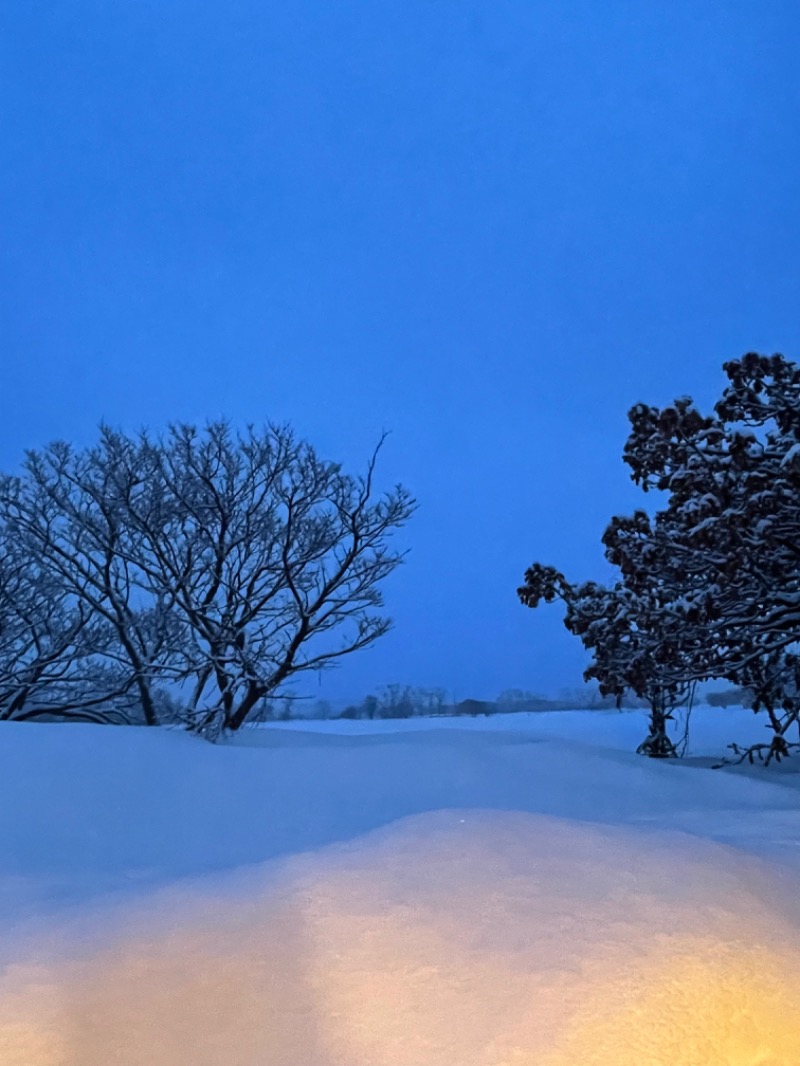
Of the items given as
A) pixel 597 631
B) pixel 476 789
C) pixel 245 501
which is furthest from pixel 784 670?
pixel 245 501

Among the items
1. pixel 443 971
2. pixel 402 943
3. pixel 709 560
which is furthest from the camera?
pixel 709 560

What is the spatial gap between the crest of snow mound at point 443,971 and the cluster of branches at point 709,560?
3577mm

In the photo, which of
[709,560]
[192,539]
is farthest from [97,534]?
[709,560]

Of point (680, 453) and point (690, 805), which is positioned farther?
point (680, 453)

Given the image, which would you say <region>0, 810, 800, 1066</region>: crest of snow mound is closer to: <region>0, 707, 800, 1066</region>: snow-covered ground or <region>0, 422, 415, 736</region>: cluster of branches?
<region>0, 707, 800, 1066</region>: snow-covered ground

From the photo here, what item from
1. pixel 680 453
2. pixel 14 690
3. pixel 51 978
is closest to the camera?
pixel 51 978

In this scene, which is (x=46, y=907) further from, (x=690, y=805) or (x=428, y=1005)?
(x=690, y=805)

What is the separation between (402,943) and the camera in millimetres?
2172

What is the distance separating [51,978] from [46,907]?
0.66 m

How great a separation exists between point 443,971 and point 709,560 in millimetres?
5392

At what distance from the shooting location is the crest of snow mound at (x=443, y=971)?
5.91 ft

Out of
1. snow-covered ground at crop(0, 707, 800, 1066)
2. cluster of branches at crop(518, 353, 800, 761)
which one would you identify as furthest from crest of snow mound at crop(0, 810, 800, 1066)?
cluster of branches at crop(518, 353, 800, 761)

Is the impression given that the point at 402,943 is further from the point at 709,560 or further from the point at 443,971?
the point at 709,560

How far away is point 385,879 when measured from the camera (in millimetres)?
2568
